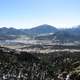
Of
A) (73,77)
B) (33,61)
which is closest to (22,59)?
(33,61)

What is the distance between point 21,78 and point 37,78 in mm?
8895

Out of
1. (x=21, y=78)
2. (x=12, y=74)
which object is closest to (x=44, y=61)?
(x=12, y=74)

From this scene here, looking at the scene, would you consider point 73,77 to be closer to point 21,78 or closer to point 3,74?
point 21,78

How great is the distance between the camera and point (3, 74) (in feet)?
431

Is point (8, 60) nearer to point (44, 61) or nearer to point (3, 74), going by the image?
point (44, 61)

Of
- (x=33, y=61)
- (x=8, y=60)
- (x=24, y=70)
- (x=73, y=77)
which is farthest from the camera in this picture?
(x=33, y=61)

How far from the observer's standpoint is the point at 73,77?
91.7 meters

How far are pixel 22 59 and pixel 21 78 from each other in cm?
7885

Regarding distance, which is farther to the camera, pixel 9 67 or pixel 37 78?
pixel 9 67

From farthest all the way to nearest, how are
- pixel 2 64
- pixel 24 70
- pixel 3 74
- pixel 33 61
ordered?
1. pixel 33 61
2. pixel 2 64
3. pixel 24 70
4. pixel 3 74

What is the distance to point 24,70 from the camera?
14550 centimetres

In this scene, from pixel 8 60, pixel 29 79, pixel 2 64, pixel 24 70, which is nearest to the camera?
pixel 29 79

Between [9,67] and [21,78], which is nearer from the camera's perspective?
[21,78]

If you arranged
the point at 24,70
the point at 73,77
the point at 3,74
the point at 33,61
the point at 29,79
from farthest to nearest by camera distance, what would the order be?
the point at 33,61 < the point at 24,70 < the point at 3,74 < the point at 29,79 < the point at 73,77
